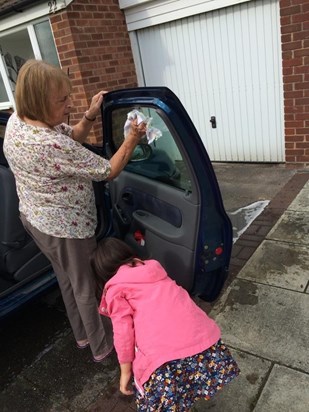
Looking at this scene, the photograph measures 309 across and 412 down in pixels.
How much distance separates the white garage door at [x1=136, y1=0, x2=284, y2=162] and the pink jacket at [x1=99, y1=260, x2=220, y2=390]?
410cm

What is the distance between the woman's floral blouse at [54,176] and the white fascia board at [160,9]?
3.61 m

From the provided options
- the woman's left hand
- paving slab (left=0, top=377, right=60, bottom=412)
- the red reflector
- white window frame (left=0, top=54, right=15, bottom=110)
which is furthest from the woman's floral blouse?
white window frame (left=0, top=54, right=15, bottom=110)

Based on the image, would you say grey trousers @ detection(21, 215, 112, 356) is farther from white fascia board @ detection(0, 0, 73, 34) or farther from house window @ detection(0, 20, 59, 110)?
house window @ detection(0, 20, 59, 110)

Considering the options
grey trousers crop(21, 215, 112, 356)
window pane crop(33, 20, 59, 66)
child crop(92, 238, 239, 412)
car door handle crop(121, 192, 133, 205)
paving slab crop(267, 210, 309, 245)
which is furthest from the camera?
window pane crop(33, 20, 59, 66)

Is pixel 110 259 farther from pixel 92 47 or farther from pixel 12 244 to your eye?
pixel 92 47

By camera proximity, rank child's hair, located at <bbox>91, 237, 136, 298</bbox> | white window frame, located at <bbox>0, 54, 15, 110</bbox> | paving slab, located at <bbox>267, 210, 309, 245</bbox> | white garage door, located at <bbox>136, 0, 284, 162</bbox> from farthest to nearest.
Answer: white window frame, located at <bbox>0, 54, 15, 110</bbox>, white garage door, located at <bbox>136, 0, 284, 162</bbox>, paving slab, located at <bbox>267, 210, 309, 245</bbox>, child's hair, located at <bbox>91, 237, 136, 298</bbox>

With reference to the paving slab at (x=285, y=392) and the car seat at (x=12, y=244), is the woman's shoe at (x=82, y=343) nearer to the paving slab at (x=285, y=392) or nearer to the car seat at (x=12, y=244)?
the car seat at (x=12, y=244)

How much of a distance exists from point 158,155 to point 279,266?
1.39 m

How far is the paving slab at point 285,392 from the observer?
191 centimetres

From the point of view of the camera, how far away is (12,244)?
9.37 ft

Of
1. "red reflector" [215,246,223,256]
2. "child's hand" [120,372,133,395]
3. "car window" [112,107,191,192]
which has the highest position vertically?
"car window" [112,107,191,192]

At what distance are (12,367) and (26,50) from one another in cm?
530

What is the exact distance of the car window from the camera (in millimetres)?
2039

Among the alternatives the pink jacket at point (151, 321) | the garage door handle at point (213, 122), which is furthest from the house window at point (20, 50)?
the pink jacket at point (151, 321)
